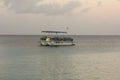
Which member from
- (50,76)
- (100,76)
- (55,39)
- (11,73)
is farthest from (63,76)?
(55,39)

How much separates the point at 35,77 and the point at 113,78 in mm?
9466

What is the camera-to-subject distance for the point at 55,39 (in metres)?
105

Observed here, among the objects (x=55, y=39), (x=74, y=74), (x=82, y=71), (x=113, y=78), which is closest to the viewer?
(x=113, y=78)

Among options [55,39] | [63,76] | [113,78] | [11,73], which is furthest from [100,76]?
[55,39]

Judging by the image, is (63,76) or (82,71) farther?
(82,71)

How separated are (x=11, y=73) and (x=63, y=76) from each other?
7225 millimetres

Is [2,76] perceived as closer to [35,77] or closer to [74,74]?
[35,77]

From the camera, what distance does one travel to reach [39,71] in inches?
1747

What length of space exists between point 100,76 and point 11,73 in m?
11.6

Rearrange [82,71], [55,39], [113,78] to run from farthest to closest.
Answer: [55,39] < [82,71] < [113,78]

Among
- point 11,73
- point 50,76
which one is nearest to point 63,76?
point 50,76

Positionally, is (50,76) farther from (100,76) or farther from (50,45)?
(50,45)

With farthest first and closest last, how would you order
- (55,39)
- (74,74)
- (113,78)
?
(55,39) → (74,74) → (113,78)

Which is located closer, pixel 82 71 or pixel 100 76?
pixel 100 76
